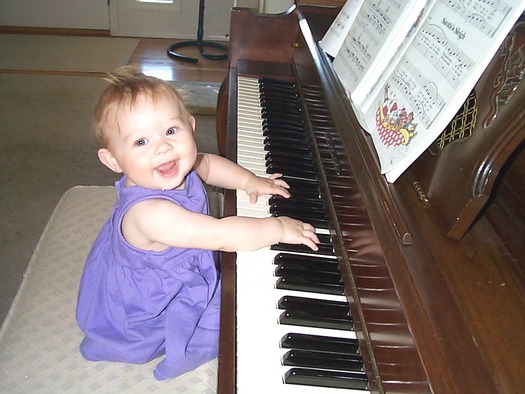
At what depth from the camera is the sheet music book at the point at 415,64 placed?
90 cm

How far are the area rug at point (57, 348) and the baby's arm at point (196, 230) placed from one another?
11.7 inches

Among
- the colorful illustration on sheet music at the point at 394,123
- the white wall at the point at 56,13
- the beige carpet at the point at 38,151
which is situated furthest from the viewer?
the white wall at the point at 56,13

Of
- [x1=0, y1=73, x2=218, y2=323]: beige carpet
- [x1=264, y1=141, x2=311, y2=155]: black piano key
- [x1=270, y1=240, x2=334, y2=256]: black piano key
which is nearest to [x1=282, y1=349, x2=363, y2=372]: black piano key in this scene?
[x1=270, y1=240, x2=334, y2=256]: black piano key

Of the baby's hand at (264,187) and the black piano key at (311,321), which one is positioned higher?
the black piano key at (311,321)

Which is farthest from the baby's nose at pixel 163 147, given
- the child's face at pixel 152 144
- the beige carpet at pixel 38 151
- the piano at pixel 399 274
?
the beige carpet at pixel 38 151

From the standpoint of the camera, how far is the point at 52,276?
1.43 m

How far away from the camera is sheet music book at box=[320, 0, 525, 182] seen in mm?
898

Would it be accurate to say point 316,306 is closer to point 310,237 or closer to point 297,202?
point 310,237

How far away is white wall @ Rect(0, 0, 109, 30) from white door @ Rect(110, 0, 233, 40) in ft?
0.45

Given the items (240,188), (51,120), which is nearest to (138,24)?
(51,120)

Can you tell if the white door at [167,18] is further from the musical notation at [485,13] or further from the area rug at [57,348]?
the musical notation at [485,13]

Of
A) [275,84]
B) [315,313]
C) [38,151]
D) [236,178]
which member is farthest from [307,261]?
[38,151]

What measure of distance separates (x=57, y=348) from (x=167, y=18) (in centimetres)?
469

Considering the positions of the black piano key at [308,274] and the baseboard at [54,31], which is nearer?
the black piano key at [308,274]
